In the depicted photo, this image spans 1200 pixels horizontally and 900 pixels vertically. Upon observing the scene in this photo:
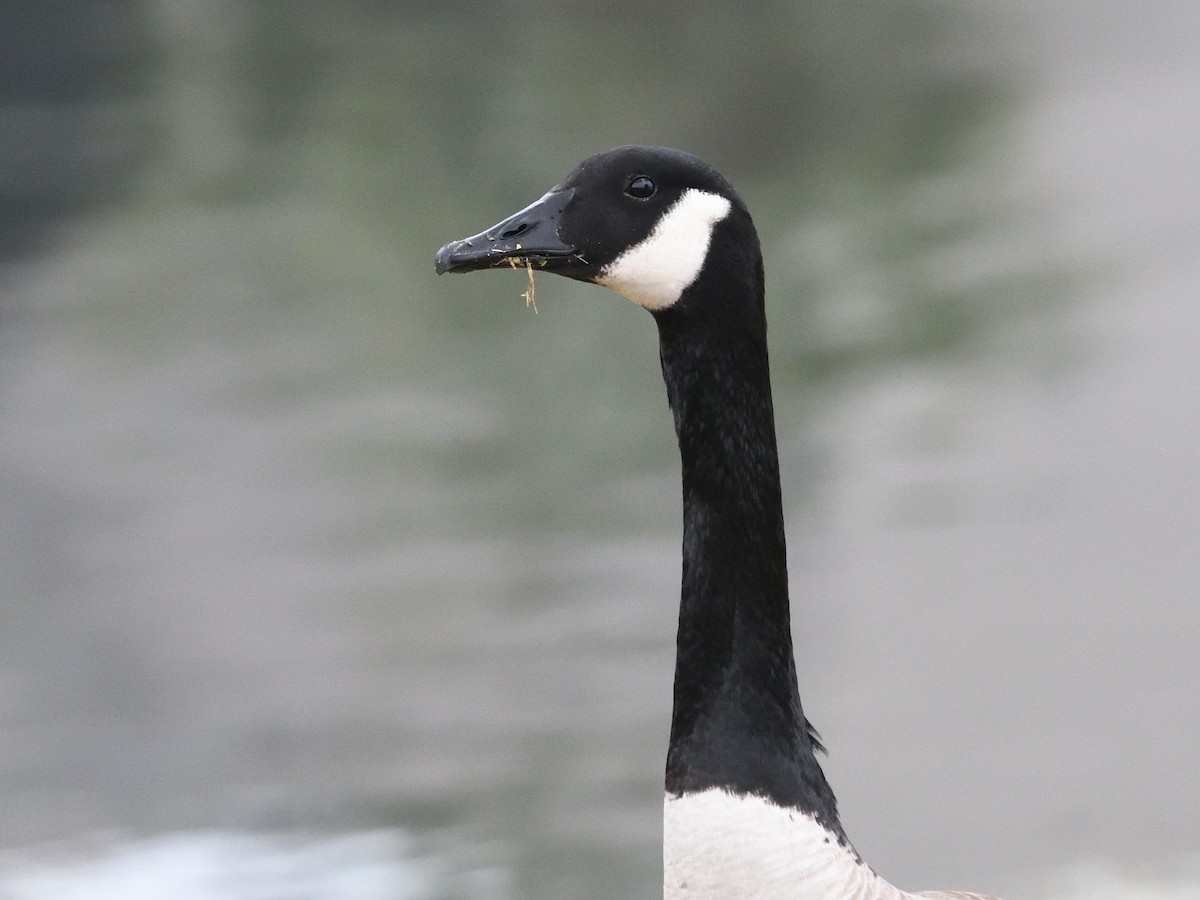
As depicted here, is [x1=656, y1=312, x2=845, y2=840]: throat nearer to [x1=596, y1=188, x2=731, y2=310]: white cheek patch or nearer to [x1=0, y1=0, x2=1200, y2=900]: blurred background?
[x1=596, y1=188, x2=731, y2=310]: white cheek patch

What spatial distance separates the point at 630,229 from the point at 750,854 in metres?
0.86

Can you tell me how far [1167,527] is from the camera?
5.65 metres

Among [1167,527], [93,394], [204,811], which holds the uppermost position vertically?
[93,394]

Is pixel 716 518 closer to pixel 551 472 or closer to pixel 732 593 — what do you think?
pixel 732 593

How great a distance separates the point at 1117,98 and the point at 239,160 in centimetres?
568

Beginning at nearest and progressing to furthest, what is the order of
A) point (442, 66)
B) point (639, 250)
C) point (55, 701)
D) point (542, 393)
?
1. point (639, 250)
2. point (55, 701)
3. point (542, 393)
4. point (442, 66)

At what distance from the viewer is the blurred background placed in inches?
170

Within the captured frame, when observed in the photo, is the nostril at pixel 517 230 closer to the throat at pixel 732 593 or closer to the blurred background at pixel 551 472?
the throat at pixel 732 593

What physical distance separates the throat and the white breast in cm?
2

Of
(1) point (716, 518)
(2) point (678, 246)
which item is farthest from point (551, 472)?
(2) point (678, 246)

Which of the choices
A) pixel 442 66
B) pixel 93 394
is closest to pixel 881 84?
pixel 442 66

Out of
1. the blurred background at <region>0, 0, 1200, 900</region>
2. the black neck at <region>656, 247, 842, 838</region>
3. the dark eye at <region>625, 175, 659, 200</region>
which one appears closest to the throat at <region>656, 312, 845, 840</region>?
the black neck at <region>656, 247, 842, 838</region>

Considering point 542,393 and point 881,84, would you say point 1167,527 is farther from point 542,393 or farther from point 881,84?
point 881,84

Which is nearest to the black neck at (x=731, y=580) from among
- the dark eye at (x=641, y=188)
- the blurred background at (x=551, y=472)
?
the dark eye at (x=641, y=188)
